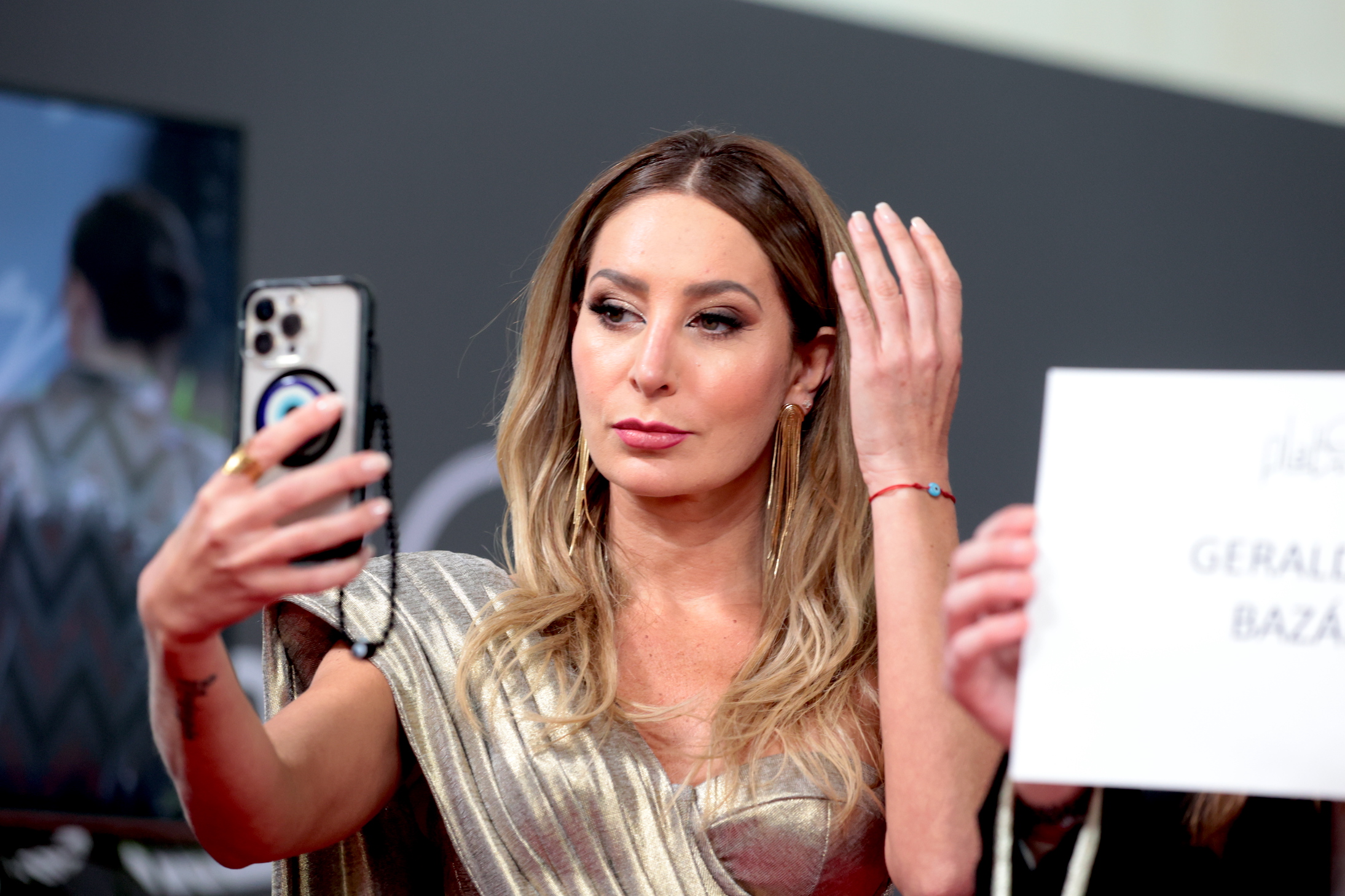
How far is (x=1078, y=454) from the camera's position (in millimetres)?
776

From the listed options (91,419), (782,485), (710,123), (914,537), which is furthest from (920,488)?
(710,123)

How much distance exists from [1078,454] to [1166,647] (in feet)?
0.44

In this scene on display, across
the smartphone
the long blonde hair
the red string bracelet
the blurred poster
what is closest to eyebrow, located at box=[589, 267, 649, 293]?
the long blonde hair

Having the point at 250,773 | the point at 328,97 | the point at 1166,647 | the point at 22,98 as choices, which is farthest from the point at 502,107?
the point at 1166,647

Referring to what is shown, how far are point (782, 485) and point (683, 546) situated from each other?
14 centimetres

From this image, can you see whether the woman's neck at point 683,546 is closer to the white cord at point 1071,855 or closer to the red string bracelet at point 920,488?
the red string bracelet at point 920,488

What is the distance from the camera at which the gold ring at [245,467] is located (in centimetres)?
75

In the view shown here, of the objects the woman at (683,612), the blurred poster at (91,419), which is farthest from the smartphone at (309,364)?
the blurred poster at (91,419)

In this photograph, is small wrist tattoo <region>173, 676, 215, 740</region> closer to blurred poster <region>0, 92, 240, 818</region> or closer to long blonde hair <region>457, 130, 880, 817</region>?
long blonde hair <region>457, 130, 880, 817</region>

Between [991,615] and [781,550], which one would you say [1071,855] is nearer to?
[991,615]

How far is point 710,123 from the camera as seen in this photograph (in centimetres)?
266

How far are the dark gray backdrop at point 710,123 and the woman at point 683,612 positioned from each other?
1.56 ft

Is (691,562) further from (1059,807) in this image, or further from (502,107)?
(502,107)

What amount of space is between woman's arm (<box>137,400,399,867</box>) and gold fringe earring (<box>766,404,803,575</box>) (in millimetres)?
536
